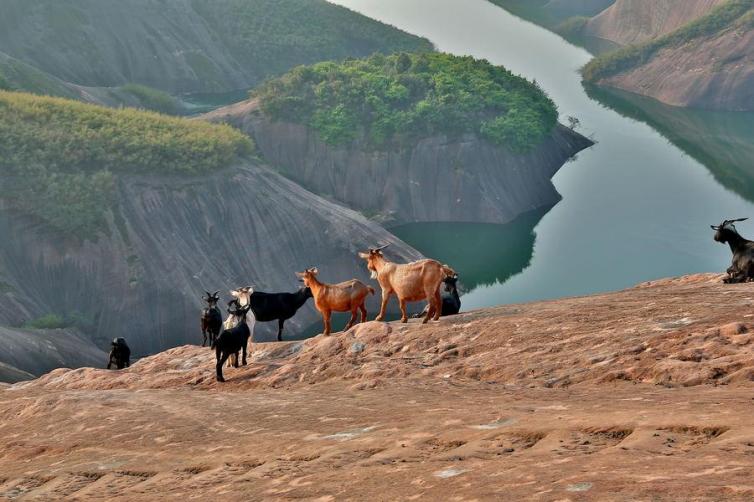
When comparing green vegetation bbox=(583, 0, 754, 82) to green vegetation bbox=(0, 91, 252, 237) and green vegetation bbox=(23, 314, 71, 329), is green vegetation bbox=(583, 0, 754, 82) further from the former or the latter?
green vegetation bbox=(23, 314, 71, 329)

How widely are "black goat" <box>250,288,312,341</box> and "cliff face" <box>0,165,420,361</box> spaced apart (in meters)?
30.4

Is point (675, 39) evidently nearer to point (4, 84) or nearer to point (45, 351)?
point (4, 84)

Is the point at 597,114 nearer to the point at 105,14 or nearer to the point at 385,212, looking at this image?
the point at 385,212

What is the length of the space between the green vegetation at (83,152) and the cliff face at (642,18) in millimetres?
94829

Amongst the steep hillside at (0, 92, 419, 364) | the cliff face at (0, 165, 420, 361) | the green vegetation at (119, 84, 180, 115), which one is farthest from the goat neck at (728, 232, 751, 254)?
the green vegetation at (119, 84, 180, 115)

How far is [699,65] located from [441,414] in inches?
5019

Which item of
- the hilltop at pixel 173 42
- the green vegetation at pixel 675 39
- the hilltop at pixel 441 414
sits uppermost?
the hilltop at pixel 173 42

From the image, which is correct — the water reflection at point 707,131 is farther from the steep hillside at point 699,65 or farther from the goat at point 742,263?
the goat at point 742,263

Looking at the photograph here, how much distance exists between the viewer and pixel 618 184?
10238 cm

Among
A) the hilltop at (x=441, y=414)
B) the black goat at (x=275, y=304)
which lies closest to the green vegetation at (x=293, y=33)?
the black goat at (x=275, y=304)

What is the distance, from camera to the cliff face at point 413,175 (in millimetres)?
96750

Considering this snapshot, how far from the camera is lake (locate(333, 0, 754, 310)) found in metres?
79.6

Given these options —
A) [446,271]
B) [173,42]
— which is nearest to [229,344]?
[446,271]

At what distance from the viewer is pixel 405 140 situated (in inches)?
3895
